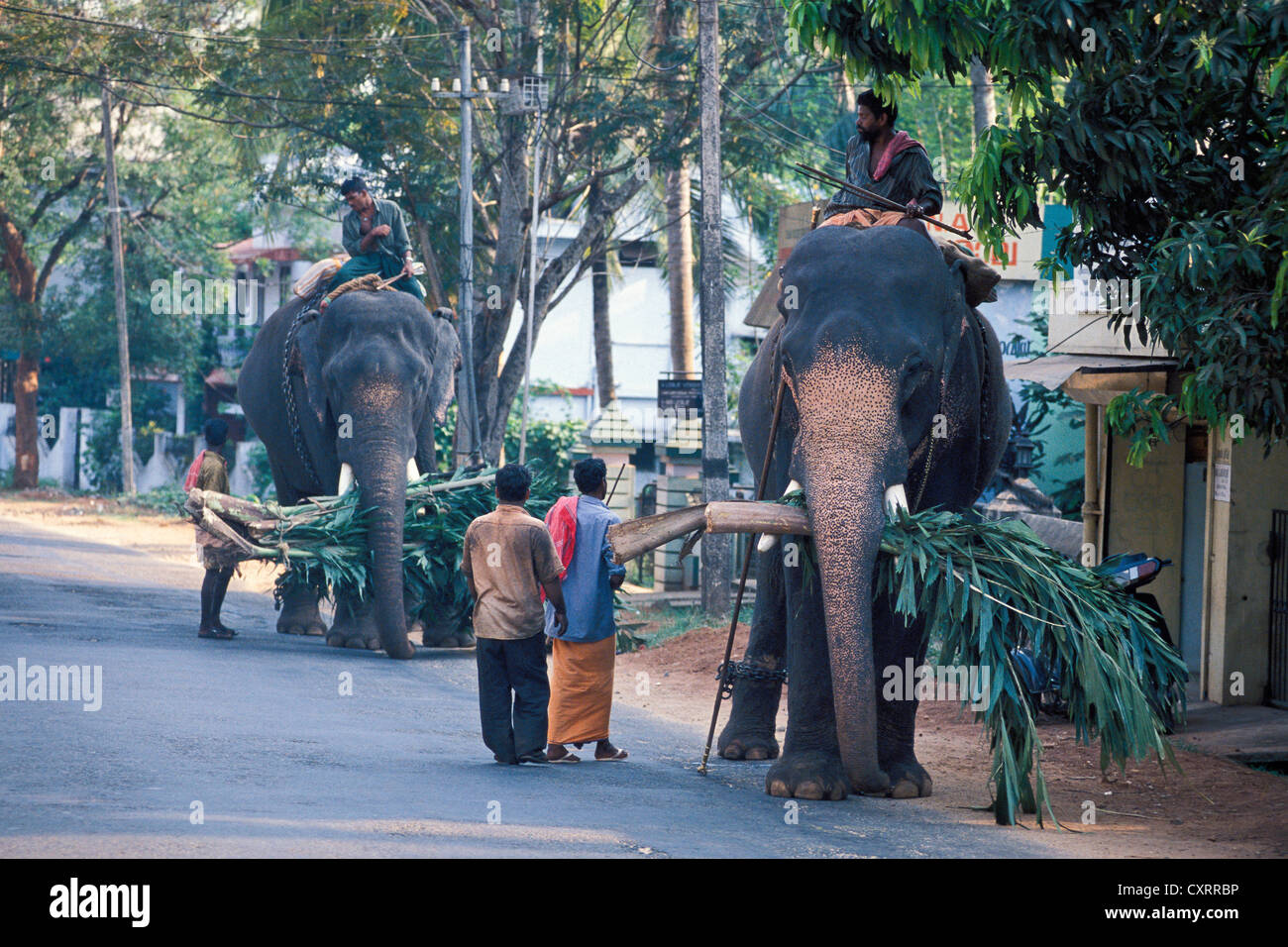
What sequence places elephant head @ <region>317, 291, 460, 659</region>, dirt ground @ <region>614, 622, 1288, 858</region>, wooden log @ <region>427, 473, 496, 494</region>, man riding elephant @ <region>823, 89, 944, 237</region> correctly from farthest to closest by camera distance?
1. wooden log @ <region>427, 473, 496, 494</region>
2. elephant head @ <region>317, 291, 460, 659</region>
3. man riding elephant @ <region>823, 89, 944, 237</region>
4. dirt ground @ <region>614, 622, 1288, 858</region>

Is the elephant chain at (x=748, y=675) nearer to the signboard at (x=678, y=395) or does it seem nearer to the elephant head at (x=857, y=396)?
the elephant head at (x=857, y=396)

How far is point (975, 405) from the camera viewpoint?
8398mm

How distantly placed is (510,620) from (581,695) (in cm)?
75

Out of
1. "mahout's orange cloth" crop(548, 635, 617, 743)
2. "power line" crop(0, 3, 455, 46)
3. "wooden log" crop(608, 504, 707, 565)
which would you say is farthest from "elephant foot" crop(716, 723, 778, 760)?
"power line" crop(0, 3, 455, 46)

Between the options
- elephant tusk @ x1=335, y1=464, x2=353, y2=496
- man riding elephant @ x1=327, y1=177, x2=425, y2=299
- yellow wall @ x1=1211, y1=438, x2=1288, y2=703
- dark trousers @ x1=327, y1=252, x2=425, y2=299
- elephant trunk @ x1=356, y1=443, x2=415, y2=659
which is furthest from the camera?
dark trousers @ x1=327, y1=252, x2=425, y2=299

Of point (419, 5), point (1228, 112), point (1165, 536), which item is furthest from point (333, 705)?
point (419, 5)

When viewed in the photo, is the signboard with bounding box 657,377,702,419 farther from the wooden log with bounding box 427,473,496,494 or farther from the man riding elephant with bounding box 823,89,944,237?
the man riding elephant with bounding box 823,89,944,237

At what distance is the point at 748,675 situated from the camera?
893cm

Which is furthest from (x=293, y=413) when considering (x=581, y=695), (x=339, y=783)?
(x=339, y=783)

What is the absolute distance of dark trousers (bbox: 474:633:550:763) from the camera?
8.44m

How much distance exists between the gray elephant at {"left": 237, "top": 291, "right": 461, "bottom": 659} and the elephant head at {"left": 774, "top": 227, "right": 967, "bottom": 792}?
17.1 ft

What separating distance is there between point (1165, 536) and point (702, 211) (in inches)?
243

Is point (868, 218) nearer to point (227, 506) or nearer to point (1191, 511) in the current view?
point (227, 506)

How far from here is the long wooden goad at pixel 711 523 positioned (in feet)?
23.1
